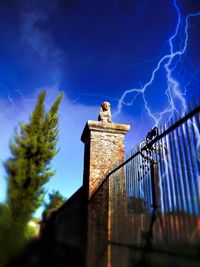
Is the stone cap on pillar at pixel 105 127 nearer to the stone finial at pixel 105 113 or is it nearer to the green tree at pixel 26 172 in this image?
the stone finial at pixel 105 113

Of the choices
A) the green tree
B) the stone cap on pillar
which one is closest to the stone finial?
the stone cap on pillar

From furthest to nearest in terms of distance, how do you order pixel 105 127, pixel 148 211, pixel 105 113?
pixel 105 113 → pixel 105 127 → pixel 148 211

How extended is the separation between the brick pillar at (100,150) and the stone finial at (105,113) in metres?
0.26

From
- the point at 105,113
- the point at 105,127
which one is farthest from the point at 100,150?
the point at 105,113

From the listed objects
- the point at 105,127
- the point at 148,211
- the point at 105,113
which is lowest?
the point at 148,211

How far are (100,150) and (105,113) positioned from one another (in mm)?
1041

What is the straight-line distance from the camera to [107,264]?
3.95 m

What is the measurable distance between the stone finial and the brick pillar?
→ 256 millimetres

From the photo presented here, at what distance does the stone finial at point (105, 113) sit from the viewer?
5639mm

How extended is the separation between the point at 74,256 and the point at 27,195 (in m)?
1.42

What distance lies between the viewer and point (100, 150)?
5.15 meters

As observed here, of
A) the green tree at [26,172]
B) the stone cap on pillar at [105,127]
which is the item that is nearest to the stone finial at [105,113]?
the stone cap on pillar at [105,127]

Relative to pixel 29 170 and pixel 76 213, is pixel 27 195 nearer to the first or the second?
pixel 29 170

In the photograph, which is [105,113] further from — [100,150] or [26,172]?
[26,172]
